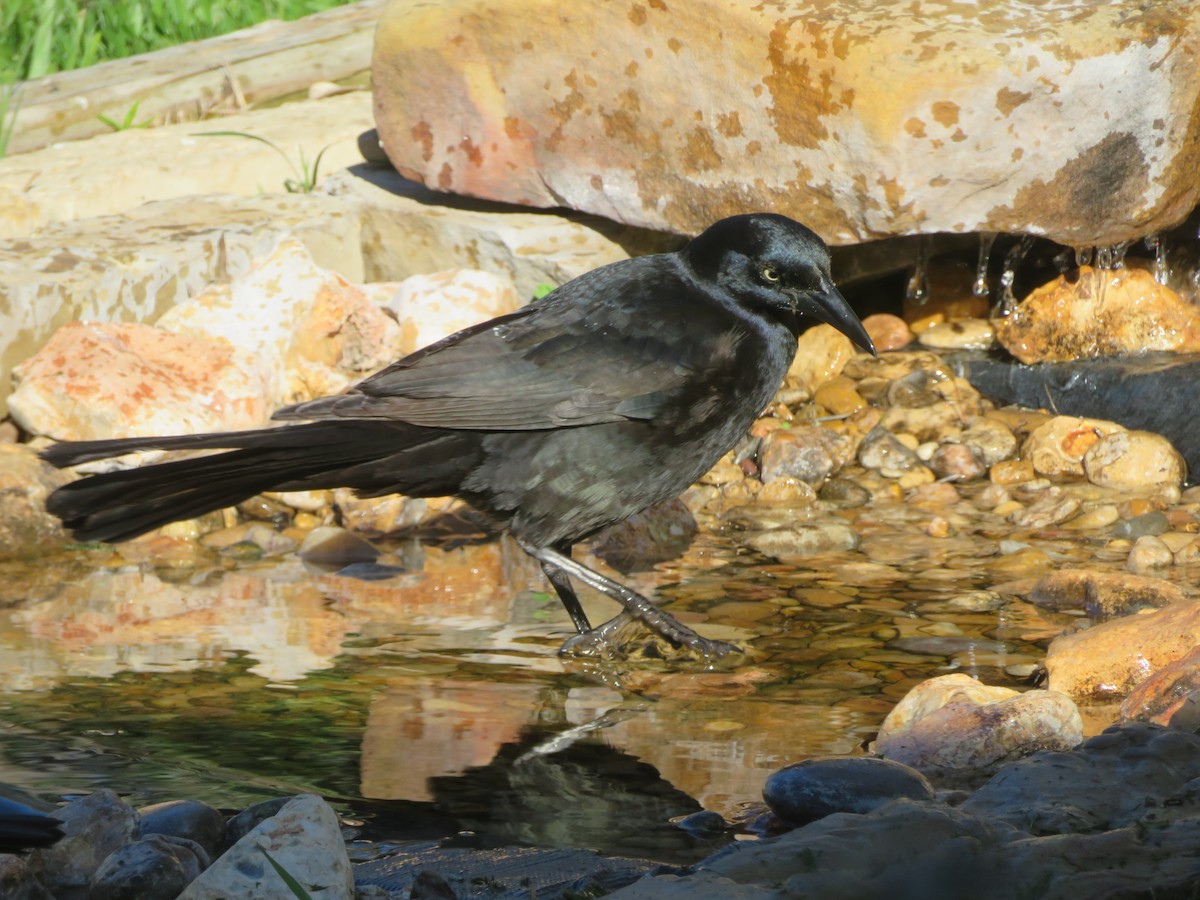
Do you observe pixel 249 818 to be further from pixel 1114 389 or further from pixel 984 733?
pixel 1114 389

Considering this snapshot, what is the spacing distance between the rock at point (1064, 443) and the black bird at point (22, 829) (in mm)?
3968

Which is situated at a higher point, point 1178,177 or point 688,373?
point 1178,177

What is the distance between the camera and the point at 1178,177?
521 centimetres

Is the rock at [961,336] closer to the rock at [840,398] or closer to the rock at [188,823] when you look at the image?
the rock at [840,398]

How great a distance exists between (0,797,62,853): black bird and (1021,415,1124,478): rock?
397 centimetres

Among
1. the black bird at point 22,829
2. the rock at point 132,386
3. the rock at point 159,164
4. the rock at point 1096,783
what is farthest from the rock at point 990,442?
the black bird at point 22,829

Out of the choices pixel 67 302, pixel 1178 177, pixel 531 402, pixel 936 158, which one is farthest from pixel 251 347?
pixel 1178 177

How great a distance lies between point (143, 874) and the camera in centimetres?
221

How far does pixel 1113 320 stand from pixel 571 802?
359 centimetres

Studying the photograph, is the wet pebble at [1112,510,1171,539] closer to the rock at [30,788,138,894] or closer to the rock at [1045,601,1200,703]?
the rock at [1045,601,1200,703]

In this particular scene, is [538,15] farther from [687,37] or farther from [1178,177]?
[1178,177]

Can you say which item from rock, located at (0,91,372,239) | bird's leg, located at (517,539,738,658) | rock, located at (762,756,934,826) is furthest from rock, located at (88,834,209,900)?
rock, located at (0,91,372,239)

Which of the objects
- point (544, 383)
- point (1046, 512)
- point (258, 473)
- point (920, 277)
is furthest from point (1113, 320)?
point (258, 473)

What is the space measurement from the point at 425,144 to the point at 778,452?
205cm
